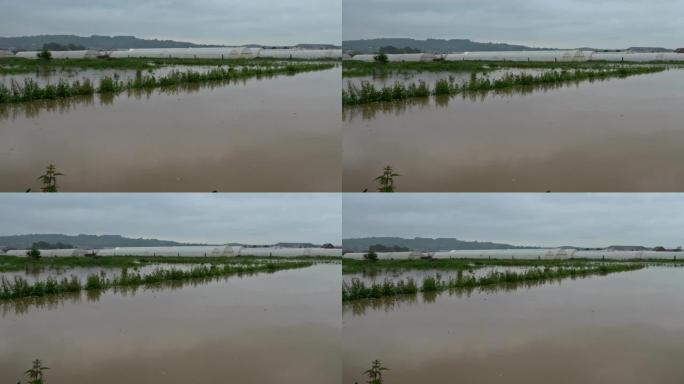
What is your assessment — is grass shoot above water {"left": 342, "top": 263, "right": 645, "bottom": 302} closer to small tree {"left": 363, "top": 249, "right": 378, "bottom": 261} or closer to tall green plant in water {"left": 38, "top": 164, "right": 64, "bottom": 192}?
small tree {"left": 363, "top": 249, "right": 378, "bottom": 261}

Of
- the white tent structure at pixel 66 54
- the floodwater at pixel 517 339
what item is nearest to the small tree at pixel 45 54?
the white tent structure at pixel 66 54

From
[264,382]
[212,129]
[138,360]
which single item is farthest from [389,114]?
[138,360]

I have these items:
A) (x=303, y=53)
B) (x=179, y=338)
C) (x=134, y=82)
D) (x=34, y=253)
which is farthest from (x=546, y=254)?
(x=34, y=253)

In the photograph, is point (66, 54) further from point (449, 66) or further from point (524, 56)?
point (524, 56)

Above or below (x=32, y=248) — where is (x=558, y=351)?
below

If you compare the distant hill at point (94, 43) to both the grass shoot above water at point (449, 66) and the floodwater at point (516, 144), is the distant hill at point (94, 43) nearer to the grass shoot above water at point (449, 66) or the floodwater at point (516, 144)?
the grass shoot above water at point (449, 66)

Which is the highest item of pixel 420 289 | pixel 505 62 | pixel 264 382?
pixel 505 62

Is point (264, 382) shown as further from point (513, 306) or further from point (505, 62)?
point (505, 62)

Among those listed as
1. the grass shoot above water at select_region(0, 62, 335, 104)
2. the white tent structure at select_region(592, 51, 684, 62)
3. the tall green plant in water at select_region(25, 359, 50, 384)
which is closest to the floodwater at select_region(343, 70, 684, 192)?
the white tent structure at select_region(592, 51, 684, 62)
